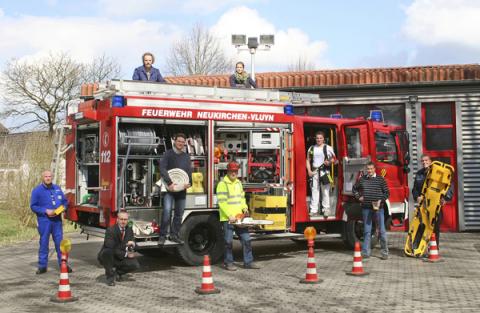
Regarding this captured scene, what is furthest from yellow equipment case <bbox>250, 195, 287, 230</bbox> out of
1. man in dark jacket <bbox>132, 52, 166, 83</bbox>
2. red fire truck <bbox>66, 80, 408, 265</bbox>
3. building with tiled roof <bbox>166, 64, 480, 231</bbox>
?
building with tiled roof <bbox>166, 64, 480, 231</bbox>

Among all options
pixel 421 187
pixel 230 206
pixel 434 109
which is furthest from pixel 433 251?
pixel 434 109

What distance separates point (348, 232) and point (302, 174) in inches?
67.1

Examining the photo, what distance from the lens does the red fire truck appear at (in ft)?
36.0

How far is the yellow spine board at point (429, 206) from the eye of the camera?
1243cm

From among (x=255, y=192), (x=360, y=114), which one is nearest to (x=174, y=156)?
(x=255, y=192)

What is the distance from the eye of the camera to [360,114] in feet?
64.1

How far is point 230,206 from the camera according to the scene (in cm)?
1127

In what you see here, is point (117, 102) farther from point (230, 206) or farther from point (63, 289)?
point (63, 289)

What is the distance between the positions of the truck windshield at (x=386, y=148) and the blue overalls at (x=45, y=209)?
6.38 meters

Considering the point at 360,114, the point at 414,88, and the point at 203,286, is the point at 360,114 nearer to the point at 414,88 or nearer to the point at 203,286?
the point at 414,88

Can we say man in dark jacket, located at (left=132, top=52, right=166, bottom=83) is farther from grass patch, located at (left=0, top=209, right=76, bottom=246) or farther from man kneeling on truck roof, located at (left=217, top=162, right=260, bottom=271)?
grass patch, located at (left=0, top=209, right=76, bottom=246)

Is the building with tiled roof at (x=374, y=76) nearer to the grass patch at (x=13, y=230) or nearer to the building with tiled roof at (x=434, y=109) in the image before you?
the building with tiled roof at (x=434, y=109)

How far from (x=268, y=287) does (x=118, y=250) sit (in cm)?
226

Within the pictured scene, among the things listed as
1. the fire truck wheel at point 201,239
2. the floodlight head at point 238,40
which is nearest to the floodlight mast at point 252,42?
the floodlight head at point 238,40
